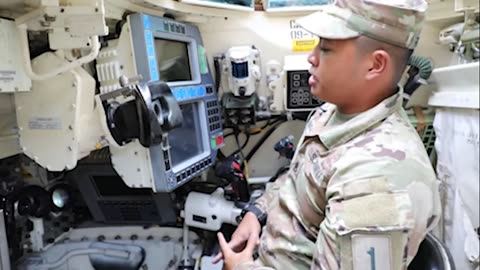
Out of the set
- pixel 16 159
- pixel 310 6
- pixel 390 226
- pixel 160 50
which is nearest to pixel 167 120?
pixel 160 50

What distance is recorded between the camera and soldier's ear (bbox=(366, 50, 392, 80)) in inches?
39.6

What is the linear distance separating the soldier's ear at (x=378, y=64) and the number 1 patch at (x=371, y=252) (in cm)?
42

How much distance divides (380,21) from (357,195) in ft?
1.43

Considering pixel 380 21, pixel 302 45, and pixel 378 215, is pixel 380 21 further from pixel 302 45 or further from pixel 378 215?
pixel 302 45

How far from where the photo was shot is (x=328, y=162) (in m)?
1.07

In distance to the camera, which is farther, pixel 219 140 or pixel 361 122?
pixel 219 140

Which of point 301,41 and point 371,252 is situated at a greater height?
point 301,41

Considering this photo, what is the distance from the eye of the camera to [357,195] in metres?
0.92

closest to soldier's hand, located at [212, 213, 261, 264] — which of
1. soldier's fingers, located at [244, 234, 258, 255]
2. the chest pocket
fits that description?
soldier's fingers, located at [244, 234, 258, 255]

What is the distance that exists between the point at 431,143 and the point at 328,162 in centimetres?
108

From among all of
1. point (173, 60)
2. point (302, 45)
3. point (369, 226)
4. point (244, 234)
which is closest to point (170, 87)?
point (173, 60)

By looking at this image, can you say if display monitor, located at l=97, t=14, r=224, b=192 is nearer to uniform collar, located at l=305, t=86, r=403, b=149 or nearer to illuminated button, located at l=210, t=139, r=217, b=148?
illuminated button, located at l=210, t=139, r=217, b=148

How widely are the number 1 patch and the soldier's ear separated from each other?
0.42 meters

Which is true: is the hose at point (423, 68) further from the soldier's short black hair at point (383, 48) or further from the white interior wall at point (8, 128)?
the white interior wall at point (8, 128)
